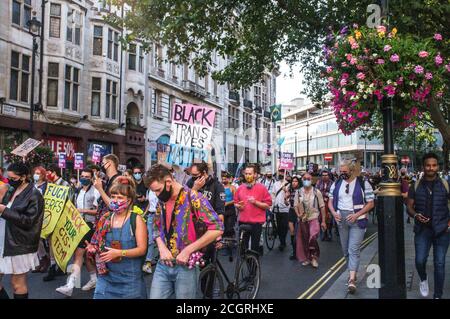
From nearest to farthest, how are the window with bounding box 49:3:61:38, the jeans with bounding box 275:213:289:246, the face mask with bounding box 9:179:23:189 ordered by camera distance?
the face mask with bounding box 9:179:23:189 → the jeans with bounding box 275:213:289:246 → the window with bounding box 49:3:61:38

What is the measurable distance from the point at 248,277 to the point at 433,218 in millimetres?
2623

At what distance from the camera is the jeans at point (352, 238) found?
7555 millimetres

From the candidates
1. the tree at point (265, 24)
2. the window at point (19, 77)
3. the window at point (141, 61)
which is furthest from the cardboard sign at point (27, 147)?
the window at point (141, 61)

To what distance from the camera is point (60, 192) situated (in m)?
7.58

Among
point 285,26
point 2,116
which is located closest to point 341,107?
point 285,26

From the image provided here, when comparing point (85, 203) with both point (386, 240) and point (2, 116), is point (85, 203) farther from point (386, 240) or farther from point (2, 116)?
point (2, 116)

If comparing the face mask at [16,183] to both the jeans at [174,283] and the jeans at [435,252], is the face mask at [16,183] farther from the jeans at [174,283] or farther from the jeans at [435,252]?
the jeans at [435,252]

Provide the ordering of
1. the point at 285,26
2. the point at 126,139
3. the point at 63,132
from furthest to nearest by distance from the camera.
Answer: the point at 126,139, the point at 63,132, the point at 285,26

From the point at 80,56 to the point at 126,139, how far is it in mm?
6089

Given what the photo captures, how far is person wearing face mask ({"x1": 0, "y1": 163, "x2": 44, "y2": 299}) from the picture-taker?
529 cm

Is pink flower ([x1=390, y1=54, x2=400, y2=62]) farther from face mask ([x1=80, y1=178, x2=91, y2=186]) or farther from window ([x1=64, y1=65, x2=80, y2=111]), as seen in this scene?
window ([x1=64, y1=65, x2=80, y2=111])

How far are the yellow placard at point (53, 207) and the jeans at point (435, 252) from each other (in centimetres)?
515

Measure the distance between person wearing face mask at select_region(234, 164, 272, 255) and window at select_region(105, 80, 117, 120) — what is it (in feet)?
70.2

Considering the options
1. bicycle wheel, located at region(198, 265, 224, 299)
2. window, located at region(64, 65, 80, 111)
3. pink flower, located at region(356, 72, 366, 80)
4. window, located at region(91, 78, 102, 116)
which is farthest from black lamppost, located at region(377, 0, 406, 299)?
window, located at region(91, 78, 102, 116)
